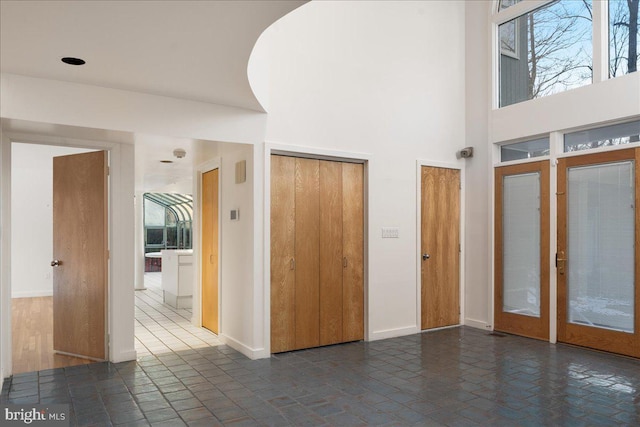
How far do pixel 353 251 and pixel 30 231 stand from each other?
699 cm

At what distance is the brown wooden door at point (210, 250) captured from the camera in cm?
579

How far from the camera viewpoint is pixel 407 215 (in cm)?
582

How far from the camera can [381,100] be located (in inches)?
222

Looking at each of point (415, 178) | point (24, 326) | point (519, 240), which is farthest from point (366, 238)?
point (24, 326)

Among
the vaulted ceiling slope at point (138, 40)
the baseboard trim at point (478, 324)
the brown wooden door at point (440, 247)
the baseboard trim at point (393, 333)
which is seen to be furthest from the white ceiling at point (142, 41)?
the baseboard trim at point (478, 324)

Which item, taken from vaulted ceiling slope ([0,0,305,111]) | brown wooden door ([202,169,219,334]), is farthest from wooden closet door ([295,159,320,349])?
vaulted ceiling slope ([0,0,305,111])

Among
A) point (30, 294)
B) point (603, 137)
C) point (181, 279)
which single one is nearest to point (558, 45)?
point (603, 137)

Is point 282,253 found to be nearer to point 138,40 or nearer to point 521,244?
point 138,40

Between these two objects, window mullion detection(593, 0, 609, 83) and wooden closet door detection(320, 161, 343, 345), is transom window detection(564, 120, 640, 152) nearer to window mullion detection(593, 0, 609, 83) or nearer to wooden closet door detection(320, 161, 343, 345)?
window mullion detection(593, 0, 609, 83)

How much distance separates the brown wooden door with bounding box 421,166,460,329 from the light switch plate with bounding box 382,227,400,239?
471mm

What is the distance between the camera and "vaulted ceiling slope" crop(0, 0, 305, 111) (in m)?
2.45

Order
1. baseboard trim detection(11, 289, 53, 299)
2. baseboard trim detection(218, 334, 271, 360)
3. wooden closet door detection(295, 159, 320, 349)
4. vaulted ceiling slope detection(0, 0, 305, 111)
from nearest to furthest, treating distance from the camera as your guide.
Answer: vaulted ceiling slope detection(0, 0, 305, 111)
baseboard trim detection(218, 334, 271, 360)
wooden closet door detection(295, 159, 320, 349)
baseboard trim detection(11, 289, 53, 299)

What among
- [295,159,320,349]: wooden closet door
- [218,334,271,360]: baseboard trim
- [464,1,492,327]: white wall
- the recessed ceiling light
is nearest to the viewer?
the recessed ceiling light

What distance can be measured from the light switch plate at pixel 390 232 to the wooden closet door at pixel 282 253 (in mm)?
1253
